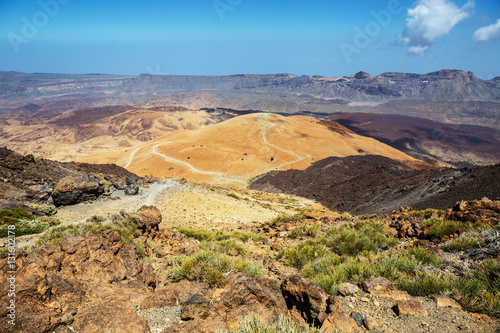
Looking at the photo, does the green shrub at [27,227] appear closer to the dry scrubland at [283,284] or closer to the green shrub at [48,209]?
the dry scrubland at [283,284]

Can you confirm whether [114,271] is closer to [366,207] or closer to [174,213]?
[174,213]

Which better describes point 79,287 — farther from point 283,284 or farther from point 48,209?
point 48,209

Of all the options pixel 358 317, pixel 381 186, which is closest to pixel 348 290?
pixel 358 317

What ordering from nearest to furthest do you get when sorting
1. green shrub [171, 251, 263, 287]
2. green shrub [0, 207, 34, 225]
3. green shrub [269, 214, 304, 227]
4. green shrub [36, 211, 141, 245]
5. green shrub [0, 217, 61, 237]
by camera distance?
1. green shrub [171, 251, 263, 287]
2. green shrub [36, 211, 141, 245]
3. green shrub [0, 217, 61, 237]
4. green shrub [0, 207, 34, 225]
5. green shrub [269, 214, 304, 227]

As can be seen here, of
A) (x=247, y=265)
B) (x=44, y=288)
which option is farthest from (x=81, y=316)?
(x=247, y=265)

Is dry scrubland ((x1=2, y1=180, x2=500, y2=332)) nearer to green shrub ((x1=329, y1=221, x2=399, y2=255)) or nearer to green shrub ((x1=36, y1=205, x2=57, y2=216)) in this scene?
green shrub ((x1=329, y1=221, x2=399, y2=255))

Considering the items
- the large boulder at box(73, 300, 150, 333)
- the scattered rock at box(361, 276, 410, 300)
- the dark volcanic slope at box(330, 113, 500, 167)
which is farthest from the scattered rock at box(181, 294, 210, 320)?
the dark volcanic slope at box(330, 113, 500, 167)

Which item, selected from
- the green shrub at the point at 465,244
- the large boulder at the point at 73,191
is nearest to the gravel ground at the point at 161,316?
the green shrub at the point at 465,244
